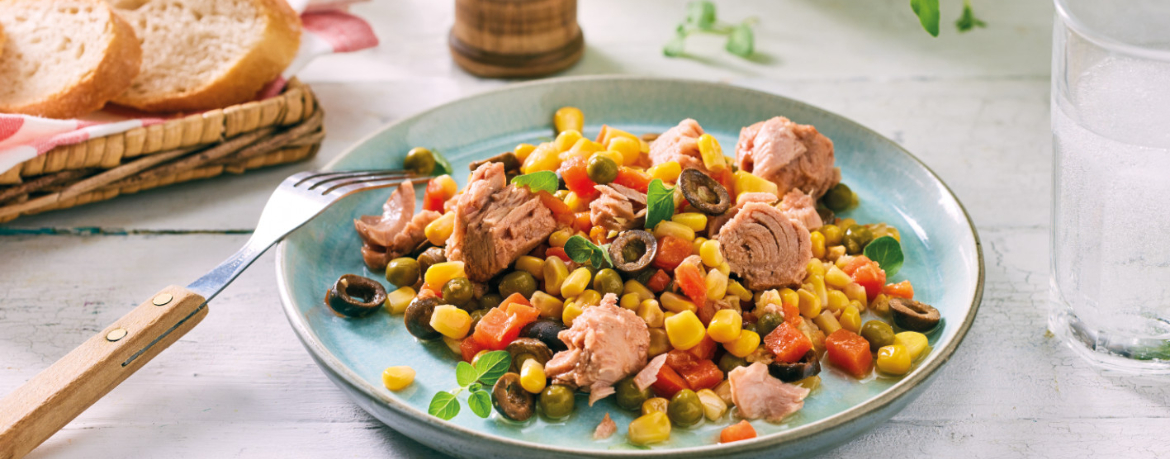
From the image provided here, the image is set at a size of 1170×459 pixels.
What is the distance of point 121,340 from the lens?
9.48 feet

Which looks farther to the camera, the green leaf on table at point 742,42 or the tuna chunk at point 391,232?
the green leaf on table at point 742,42

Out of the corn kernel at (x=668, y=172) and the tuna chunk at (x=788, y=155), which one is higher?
the corn kernel at (x=668, y=172)

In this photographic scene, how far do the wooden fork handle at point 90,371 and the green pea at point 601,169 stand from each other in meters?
1.51

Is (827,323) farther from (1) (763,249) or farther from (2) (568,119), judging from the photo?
(2) (568,119)

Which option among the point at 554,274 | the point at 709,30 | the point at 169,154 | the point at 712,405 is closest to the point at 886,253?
the point at 712,405

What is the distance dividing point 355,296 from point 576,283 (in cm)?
95

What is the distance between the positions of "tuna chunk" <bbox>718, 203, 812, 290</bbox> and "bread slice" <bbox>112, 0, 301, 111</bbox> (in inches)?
111

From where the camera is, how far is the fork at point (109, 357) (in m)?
2.68

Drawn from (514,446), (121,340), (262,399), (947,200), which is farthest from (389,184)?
(947,200)

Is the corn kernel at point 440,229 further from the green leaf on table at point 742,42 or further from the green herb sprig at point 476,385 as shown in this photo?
the green leaf on table at point 742,42

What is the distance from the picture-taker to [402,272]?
3613mm

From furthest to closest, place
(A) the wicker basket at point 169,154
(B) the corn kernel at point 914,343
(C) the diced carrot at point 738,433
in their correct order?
(A) the wicker basket at point 169,154
(B) the corn kernel at point 914,343
(C) the diced carrot at point 738,433

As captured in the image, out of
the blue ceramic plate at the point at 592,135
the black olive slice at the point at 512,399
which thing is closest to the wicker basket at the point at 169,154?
the blue ceramic plate at the point at 592,135

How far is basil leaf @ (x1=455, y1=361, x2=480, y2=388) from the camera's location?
300cm
